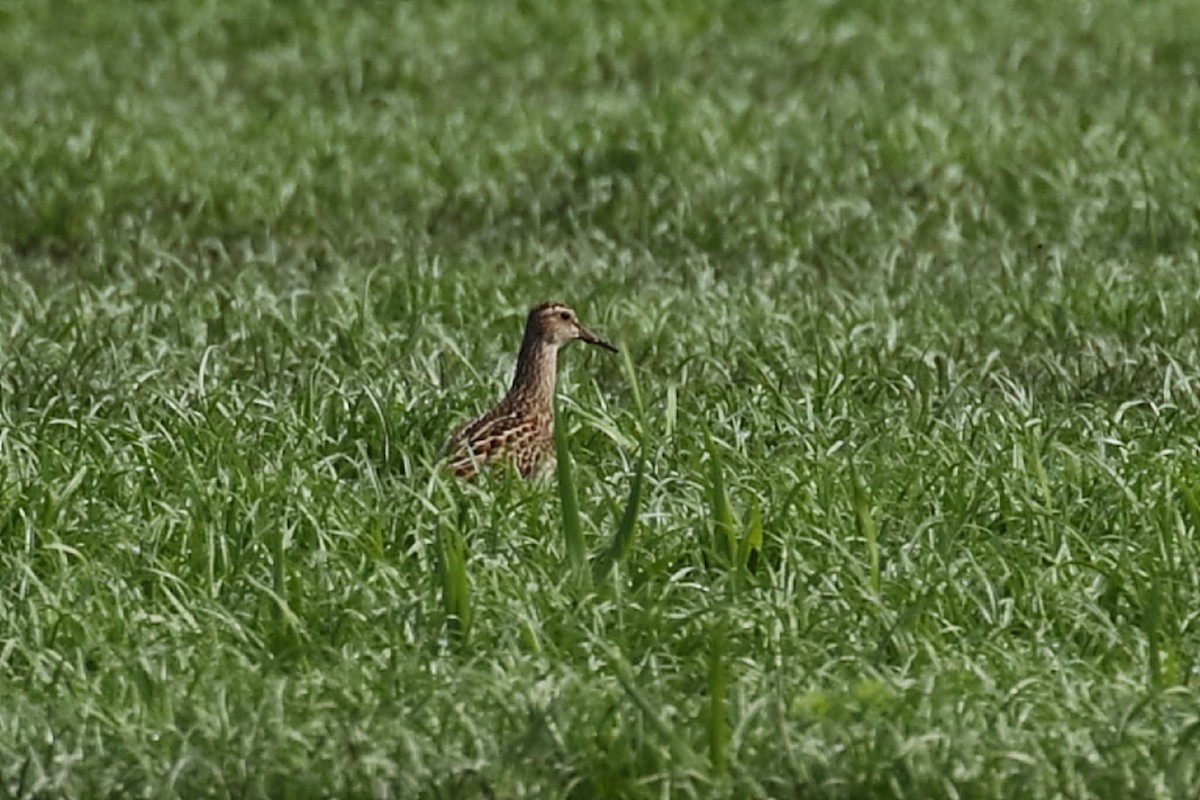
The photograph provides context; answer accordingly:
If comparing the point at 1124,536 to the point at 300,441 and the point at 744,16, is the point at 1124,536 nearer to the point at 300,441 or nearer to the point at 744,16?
the point at 300,441

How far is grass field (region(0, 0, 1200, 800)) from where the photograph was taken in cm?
550

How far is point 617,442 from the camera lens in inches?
298

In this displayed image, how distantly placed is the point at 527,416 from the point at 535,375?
0.36m

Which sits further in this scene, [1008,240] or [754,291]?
[1008,240]

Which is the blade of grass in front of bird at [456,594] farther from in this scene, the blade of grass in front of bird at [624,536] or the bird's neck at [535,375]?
the bird's neck at [535,375]

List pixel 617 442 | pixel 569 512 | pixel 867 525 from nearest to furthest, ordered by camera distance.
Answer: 1. pixel 569 512
2. pixel 867 525
3. pixel 617 442

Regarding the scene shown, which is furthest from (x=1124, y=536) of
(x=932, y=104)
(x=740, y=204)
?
(x=932, y=104)

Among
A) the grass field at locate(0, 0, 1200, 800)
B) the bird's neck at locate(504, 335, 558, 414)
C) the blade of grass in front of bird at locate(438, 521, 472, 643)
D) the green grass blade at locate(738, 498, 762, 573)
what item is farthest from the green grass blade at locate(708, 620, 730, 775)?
the bird's neck at locate(504, 335, 558, 414)

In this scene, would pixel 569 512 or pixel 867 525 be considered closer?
pixel 569 512

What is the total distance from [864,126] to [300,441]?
21.2ft

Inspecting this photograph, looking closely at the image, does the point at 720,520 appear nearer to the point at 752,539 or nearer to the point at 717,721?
the point at 752,539

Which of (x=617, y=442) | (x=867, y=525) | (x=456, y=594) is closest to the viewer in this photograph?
(x=456, y=594)

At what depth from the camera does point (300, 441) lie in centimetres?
778

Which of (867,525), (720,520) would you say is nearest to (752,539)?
(720,520)
